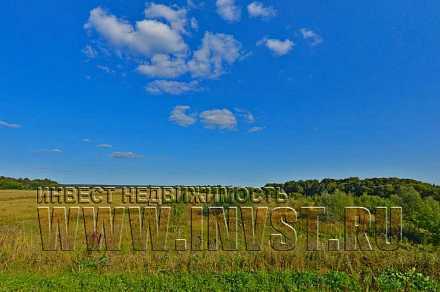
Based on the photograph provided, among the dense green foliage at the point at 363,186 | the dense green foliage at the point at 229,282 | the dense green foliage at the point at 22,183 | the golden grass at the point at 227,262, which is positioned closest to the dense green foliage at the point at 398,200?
the dense green foliage at the point at 363,186

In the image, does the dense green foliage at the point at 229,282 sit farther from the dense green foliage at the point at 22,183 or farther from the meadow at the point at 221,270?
the dense green foliage at the point at 22,183

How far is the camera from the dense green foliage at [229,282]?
6438mm

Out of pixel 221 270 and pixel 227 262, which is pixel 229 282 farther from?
pixel 227 262

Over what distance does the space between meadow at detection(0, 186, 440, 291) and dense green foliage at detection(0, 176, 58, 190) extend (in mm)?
80800

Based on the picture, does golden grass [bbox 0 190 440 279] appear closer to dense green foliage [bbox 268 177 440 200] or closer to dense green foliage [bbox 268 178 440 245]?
dense green foliage [bbox 268 178 440 245]

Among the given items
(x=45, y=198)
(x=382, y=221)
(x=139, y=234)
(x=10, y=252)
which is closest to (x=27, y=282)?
(x=10, y=252)

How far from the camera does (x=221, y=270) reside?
25.5ft

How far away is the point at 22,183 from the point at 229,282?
98.8 metres

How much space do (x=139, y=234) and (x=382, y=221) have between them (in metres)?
15.4

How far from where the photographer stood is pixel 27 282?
6.70 metres

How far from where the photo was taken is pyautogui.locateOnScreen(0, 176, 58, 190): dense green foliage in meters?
84.5

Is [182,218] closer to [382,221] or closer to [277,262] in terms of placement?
[382,221]

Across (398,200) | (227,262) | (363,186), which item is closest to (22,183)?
(363,186)

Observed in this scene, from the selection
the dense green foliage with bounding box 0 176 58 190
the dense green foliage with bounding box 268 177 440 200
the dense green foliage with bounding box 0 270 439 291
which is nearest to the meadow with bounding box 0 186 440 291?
the dense green foliage with bounding box 0 270 439 291
